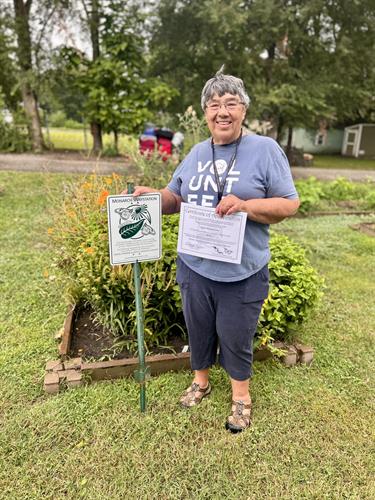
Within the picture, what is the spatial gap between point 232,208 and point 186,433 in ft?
4.17

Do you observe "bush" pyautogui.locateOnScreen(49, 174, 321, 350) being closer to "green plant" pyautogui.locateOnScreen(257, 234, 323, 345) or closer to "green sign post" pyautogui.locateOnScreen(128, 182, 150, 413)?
"green plant" pyautogui.locateOnScreen(257, 234, 323, 345)

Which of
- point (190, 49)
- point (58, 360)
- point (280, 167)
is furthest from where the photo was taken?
point (190, 49)

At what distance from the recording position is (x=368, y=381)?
8.60 feet

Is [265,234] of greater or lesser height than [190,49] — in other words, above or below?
below

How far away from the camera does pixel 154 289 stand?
2.76 meters

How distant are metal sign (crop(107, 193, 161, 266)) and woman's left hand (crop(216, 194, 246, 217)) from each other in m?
0.43

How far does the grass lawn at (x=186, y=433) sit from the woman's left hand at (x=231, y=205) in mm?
1251

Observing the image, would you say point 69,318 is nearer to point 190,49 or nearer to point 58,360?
point 58,360

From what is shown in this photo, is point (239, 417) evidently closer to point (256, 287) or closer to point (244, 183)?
point (256, 287)

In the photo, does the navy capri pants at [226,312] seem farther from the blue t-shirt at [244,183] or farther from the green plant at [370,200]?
the green plant at [370,200]

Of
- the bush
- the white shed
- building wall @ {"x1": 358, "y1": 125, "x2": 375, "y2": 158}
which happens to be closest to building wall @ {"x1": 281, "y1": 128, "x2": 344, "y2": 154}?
the white shed

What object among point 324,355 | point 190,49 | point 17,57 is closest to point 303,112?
point 190,49

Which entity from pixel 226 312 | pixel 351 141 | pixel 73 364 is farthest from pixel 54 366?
pixel 351 141

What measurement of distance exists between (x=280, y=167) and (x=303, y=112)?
12.1 m
